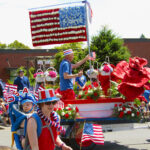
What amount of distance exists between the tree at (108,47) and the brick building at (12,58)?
15807mm

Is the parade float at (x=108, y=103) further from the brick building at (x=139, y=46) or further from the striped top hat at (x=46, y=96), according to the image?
the brick building at (x=139, y=46)

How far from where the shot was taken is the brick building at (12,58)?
31792 mm

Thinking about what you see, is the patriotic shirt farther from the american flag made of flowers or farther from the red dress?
the red dress

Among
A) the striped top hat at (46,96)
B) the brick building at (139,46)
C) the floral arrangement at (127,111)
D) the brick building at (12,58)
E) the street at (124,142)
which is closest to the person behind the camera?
the striped top hat at (46,96)

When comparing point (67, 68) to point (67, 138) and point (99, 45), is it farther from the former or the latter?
point (99, 45)

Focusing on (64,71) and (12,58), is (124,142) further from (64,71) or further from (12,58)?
(12,58)

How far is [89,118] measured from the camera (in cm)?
607

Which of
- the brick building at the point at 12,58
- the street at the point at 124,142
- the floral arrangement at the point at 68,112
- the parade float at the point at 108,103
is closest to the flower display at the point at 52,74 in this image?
the parade float at the point at 108,103

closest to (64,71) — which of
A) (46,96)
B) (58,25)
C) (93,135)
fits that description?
(93,135)

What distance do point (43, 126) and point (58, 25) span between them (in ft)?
18.2

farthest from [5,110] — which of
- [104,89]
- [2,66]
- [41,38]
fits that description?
[2,66]

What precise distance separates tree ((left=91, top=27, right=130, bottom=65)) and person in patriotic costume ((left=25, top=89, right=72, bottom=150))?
1239 cm

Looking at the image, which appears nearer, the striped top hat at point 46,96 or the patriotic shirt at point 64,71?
the striped top hat at point 46,96

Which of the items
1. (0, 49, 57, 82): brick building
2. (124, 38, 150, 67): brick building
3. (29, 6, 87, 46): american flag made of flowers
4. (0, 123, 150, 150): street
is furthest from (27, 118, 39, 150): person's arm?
(124, 38, 150, 67): brick building
